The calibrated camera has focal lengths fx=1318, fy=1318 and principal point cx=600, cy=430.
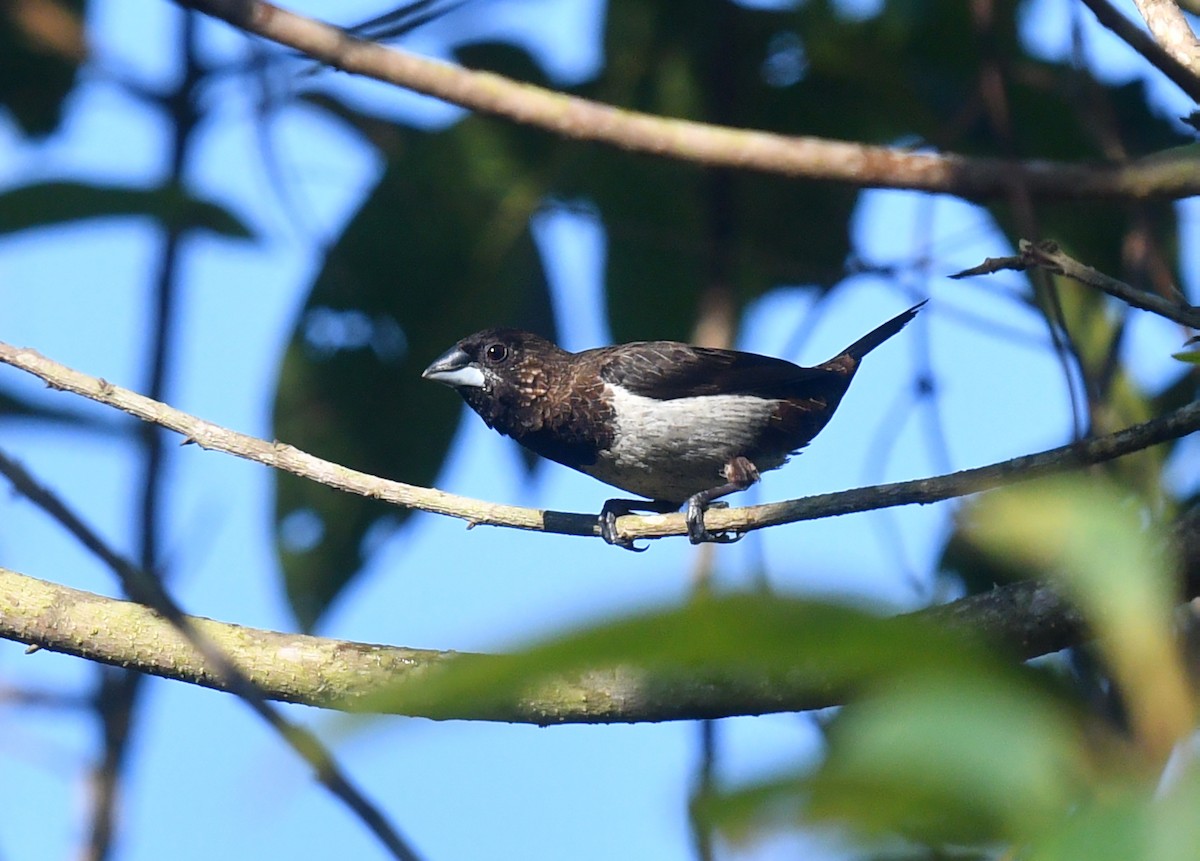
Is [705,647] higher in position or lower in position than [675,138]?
lower

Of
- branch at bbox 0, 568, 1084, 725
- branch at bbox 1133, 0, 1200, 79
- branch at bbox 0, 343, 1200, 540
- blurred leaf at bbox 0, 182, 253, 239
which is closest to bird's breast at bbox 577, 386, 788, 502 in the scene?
branch at bbox 0, 343, 1200, 540

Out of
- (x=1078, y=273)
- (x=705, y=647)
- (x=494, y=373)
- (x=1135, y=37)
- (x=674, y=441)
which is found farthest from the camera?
(x=494, y=373)

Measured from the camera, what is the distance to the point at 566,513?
128 inches

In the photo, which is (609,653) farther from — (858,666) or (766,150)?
(766,150)

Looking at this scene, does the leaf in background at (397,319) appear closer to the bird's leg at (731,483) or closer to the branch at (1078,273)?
the bird's leg at (731,483)

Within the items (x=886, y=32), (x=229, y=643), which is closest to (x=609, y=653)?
(x=229, y=643)

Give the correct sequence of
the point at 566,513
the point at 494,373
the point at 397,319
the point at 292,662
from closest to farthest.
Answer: the point at 292,662 < the point at 566,513 < the point at 494,373 < the point at 397,319

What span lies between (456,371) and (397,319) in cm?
50

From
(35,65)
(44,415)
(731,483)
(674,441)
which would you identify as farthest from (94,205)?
(35,65)

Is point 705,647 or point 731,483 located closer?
point 705,647

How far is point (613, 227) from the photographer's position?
460 centimetres

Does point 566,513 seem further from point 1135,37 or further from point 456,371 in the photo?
point 1135,37

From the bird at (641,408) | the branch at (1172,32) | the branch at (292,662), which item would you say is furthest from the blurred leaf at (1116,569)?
the bird at (641,408)

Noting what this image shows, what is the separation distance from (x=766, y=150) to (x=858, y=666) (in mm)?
2423
